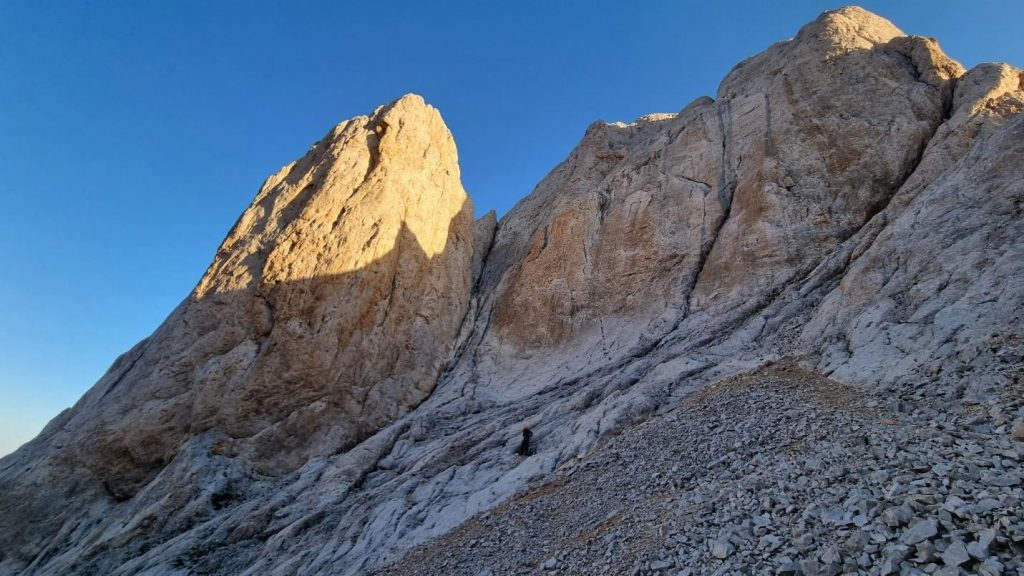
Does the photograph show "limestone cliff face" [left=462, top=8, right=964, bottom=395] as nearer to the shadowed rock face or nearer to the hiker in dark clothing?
the shadowed rock face

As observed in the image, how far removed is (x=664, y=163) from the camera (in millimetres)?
29453

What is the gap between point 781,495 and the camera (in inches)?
302

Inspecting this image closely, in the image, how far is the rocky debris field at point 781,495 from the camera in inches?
225

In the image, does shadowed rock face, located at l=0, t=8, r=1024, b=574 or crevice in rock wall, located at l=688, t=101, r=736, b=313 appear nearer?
shadowed rock face, located at l=0, t=8, r=1024, b=574

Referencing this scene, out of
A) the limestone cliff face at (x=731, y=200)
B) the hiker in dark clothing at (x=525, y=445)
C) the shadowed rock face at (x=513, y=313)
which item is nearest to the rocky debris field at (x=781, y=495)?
the shadowed rock face at (x=513, y=313)

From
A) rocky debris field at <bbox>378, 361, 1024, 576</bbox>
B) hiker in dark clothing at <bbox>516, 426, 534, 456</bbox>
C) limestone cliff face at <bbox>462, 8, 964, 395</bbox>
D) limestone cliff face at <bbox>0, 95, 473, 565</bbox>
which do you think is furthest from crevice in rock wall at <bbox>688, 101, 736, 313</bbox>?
limestone cliff face at <bbox>0, 95, 473, 565</bbox>

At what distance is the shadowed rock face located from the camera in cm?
1334

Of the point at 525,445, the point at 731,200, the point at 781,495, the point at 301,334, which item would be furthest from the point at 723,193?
the point at 301,334

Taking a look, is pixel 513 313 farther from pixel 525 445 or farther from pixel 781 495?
pixel 781 495

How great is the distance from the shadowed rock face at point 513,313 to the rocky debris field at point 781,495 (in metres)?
1.11

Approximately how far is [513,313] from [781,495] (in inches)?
831

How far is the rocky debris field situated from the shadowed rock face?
1.11m

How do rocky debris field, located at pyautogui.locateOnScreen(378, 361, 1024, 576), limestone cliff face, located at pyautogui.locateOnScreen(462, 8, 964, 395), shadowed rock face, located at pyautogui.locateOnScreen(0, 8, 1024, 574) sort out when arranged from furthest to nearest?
limestone cliff face, located at pyautogui.locateOnScreen(462, 8, 964, 395), shadowed rock face, located at pyautogui.locateOnScreen(0, 8, 1024, 574), rocky debris field, located at pyautogui.locateOnScreen(378, 361, 1024, 576)

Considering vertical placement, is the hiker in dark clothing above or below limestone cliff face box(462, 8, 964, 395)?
below
